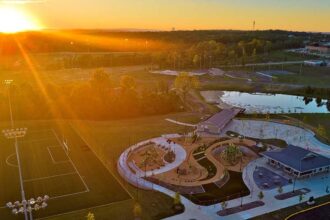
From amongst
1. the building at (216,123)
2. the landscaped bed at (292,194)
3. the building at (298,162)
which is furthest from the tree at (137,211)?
the building at (216,123)

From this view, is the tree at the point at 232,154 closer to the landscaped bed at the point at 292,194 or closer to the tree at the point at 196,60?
the landscaped bed at the point at 292,194

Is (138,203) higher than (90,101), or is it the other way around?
(90,101)

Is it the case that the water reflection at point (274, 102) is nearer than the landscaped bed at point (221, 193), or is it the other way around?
the landscaped bed at point (221, 193)

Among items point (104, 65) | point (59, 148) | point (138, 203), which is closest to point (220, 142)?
point (138, 203)

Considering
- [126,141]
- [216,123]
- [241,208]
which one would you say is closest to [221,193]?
[241,208]

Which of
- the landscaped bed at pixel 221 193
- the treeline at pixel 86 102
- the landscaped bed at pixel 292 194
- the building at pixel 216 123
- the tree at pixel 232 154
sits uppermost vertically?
the treeline at pixel 86 102

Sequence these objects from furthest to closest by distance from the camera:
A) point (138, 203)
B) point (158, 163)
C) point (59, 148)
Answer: point (59, 148), point (158, 163), point (138, 203)

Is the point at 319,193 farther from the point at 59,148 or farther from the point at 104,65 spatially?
the point at 104,65
